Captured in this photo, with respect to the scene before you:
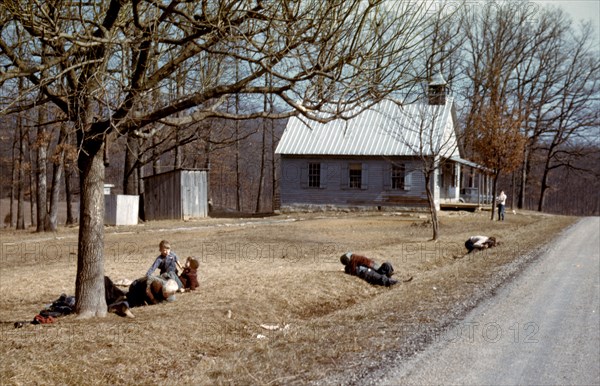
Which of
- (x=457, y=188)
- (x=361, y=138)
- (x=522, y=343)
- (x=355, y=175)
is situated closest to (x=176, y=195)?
(x=355, y=175)

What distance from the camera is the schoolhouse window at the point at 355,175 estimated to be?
36594 millimetres

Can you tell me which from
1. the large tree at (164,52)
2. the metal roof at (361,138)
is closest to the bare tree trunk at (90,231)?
the large tree at (164,52)

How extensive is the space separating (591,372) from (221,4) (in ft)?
18.4

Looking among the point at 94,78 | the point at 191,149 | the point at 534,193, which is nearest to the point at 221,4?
the point at 94,78

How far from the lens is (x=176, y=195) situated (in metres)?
32.0

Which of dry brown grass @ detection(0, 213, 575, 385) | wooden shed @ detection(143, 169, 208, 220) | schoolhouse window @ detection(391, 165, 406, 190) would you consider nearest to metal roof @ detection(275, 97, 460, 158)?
schoolhouse window @ detection(391, 165, 406, 190)

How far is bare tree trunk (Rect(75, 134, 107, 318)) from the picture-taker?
8477mm

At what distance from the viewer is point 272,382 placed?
19.0ft

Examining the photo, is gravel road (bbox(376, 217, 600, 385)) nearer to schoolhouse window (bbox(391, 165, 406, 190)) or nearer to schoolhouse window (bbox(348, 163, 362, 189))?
schoolhouse window (bbox(391, 165, 406, 190))

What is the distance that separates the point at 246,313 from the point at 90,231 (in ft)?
8.33

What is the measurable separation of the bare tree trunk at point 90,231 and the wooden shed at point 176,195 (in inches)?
919

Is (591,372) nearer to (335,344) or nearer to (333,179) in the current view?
(335,344)

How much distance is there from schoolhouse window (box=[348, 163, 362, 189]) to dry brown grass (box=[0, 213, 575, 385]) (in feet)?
53.2

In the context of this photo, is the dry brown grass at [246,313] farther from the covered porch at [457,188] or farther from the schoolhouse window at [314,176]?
the covered porch at [457,188]
